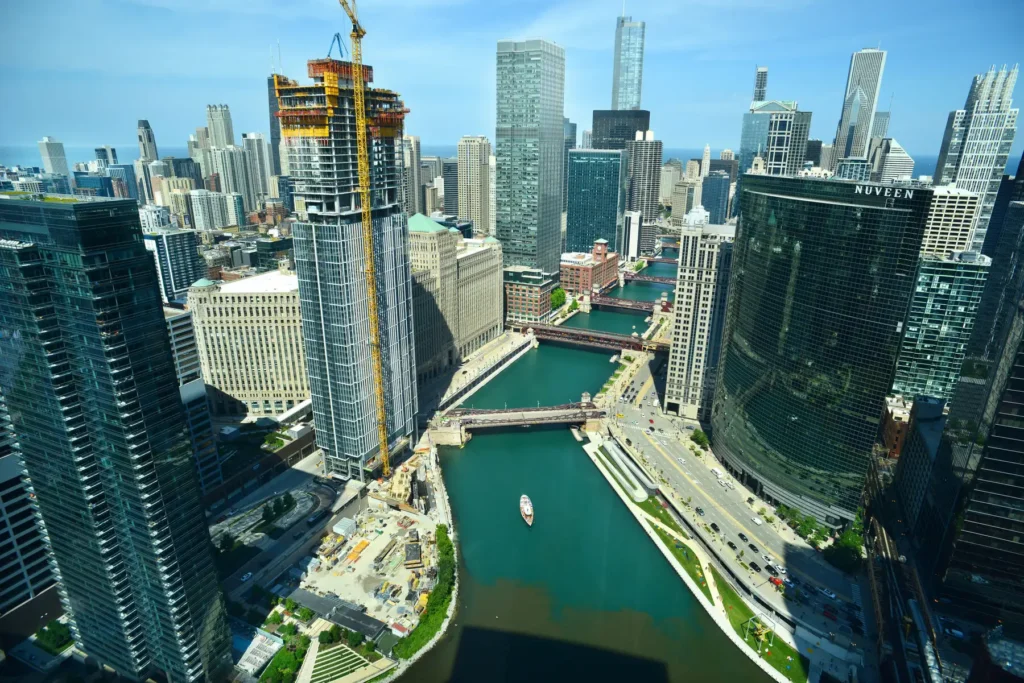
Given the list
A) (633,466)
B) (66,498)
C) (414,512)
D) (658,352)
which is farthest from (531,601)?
(658,352)

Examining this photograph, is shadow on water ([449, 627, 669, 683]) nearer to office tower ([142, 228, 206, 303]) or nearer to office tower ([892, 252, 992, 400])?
office tower ([892, 252, 992, 400])

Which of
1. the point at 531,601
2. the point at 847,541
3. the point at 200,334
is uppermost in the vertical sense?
the point at 200,334

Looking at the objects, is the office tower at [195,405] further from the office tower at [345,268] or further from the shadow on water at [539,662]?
the shadow on water at [539,662]

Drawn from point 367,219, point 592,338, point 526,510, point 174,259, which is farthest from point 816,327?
point 174,259

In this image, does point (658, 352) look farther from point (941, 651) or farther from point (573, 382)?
point (941, 651)

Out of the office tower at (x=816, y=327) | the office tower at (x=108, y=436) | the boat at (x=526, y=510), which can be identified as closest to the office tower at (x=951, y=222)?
the office tower at (x=816, y=327)

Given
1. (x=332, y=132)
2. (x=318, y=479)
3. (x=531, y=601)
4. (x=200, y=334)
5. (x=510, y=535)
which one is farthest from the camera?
(x=200, y=334)

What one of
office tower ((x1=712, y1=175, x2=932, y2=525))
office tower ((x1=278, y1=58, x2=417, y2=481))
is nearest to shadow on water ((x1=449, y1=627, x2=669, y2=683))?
office tower ((x1=278, y1=58, x2=417, y2=481))
